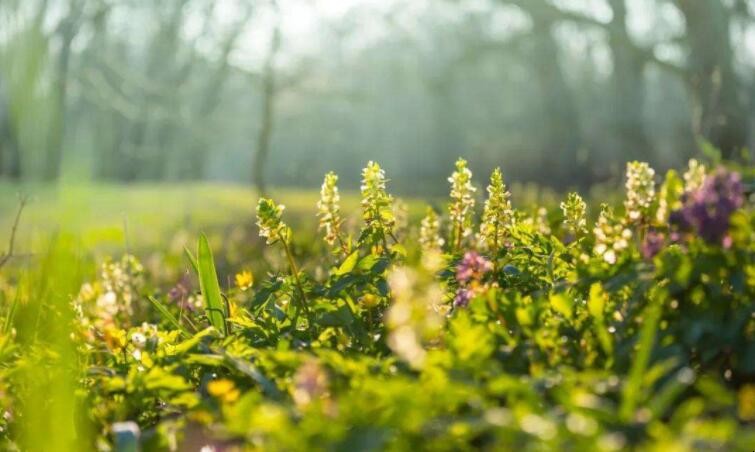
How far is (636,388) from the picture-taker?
149 centimetres

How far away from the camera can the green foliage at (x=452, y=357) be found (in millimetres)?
1455

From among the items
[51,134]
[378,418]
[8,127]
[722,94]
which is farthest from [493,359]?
[8,127]

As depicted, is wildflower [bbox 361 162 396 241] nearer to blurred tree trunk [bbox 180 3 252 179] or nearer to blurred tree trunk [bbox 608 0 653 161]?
blurred tree trunk [bbox 608 0 653 161]

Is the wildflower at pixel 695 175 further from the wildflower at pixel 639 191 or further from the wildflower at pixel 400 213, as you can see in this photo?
the wildflower at pixel 400 213

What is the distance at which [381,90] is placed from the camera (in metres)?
58.2

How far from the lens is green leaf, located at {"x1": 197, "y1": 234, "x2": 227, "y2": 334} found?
9.41ft

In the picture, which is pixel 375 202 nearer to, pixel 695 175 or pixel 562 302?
pixel 562 302

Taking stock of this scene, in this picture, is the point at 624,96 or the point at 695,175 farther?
the point at 624,96

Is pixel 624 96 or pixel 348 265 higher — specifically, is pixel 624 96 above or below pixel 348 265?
above

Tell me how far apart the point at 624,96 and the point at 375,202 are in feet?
79.2

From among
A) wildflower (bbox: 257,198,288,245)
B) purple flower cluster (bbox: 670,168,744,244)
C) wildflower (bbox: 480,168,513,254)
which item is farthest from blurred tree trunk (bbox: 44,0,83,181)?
purple flower cluster (bbox: 670,168,744,244)

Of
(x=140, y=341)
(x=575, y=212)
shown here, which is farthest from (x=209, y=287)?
(x=575, y=212)

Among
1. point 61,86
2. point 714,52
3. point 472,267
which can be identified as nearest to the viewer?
point 472,267

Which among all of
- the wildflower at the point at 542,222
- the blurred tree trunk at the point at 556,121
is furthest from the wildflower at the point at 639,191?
the blurred tree trunk at the point at 556,121
